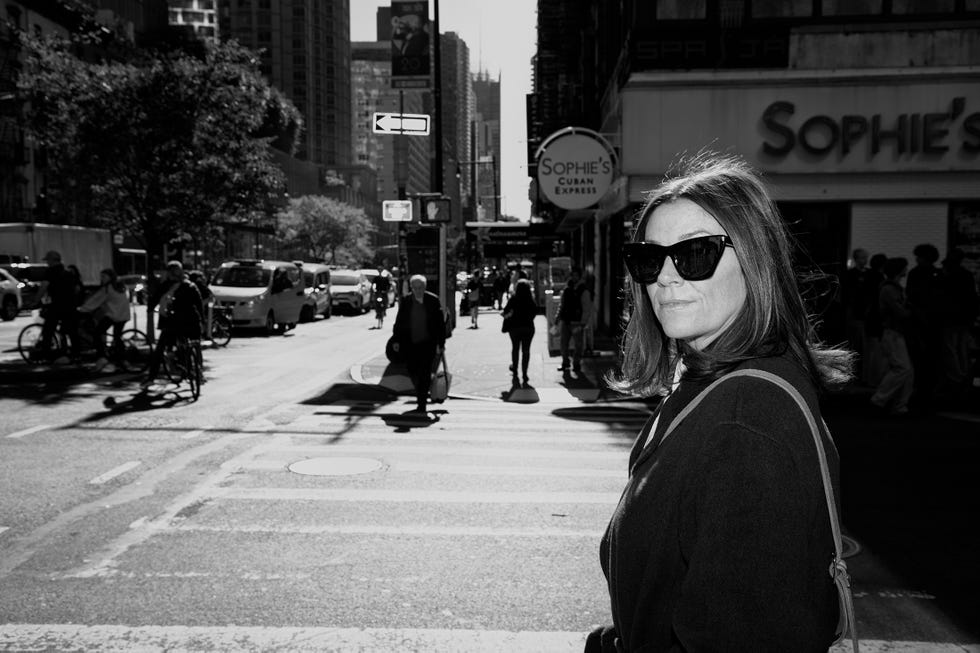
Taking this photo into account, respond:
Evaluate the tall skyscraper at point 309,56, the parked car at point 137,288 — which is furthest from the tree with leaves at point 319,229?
the tall skyscraper at point 309,56

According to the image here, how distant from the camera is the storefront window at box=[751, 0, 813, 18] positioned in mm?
19188

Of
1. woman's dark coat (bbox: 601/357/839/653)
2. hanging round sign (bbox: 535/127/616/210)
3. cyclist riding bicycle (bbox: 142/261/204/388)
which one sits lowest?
cyclist riding bicycle (bbox: 142/261/204/388)

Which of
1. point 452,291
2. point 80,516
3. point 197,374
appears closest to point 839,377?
point 80,516

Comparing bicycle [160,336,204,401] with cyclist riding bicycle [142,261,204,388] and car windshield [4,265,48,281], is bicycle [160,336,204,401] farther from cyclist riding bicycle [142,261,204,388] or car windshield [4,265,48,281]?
car windshield [4,265,48,281]

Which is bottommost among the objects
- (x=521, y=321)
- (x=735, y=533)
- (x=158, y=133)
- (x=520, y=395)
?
(x=520, y=395)

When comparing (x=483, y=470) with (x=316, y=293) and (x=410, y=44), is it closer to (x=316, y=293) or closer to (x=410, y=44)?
(x=410, y=44)

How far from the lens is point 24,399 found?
12922mm

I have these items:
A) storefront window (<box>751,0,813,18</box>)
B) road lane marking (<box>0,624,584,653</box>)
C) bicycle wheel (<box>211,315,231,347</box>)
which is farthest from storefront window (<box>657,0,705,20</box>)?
road lane marking (<box>0,624,584,653</box>)

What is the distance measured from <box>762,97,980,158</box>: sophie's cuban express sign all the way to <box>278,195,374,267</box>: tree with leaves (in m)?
79.2

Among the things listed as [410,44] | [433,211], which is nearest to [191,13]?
[410,44]

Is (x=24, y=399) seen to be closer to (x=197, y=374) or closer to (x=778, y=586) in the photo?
(x=197, y=374)

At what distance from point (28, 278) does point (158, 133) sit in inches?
665

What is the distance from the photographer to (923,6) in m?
19.1

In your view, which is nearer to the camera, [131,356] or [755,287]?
[755,287]
